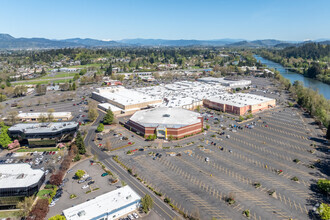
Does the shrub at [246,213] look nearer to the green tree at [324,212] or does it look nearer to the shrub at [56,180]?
the green tree at [324,212]

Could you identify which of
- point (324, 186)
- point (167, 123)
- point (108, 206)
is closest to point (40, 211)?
point (108, 206)

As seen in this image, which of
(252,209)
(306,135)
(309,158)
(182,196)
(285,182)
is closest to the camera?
(252,209)

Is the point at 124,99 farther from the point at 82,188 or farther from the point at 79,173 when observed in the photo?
the point at 82,188

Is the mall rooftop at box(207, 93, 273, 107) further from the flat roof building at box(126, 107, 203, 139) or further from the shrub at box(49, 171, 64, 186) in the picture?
the shrub at box(49, 171, 64, 186)

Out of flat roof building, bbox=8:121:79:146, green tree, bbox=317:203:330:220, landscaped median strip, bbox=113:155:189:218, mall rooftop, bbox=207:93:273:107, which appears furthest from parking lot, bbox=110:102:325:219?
flat roof building, bbox=8:121:79:146

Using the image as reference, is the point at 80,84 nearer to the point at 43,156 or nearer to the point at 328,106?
the point at 43,156

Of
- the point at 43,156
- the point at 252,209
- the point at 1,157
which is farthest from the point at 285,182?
the point at 1,157
